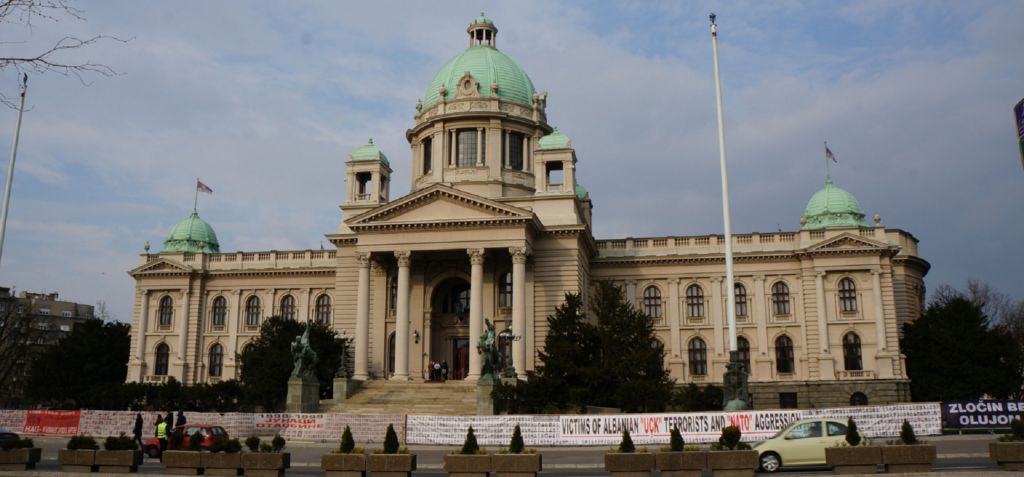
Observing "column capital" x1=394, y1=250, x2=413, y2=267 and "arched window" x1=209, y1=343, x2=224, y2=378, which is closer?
"column capital" x1=394, y1=250, x2=413, y2=267

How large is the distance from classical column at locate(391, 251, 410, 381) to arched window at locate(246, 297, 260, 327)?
62.1 feet

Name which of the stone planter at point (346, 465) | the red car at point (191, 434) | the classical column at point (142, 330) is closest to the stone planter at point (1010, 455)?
the stone planter at point (346, 465)

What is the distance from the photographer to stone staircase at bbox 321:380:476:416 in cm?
4381

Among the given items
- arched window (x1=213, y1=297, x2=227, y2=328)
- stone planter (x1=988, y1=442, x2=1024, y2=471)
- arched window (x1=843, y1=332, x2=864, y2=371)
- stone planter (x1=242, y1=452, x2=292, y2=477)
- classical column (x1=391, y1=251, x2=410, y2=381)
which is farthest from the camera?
arched window (x1=213, y1=297, x2=227, y2=328)

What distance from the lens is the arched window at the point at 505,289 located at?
5444cm

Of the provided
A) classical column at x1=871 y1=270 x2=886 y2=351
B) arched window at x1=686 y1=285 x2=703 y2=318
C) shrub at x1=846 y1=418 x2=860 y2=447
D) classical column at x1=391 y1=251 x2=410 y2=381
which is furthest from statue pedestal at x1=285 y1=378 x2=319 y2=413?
classical column at x1=871 y1=270 x2=886 y2=351

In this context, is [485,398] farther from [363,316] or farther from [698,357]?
[698,357]

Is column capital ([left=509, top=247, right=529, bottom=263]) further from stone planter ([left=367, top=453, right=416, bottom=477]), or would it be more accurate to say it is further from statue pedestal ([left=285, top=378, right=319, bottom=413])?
stone planter ([left=367, top=453, right=416, bottom=477])

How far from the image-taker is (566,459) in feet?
87.4

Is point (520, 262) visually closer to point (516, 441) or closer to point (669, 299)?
point (669, 299)

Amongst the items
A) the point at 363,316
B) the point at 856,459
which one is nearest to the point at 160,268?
the point at 363,316

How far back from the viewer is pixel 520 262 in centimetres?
4969

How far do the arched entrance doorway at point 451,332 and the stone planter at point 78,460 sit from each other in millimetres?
33407

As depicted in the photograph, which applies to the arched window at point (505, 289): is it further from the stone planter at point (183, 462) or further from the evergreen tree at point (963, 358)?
the stone planter at point (183, 462)
